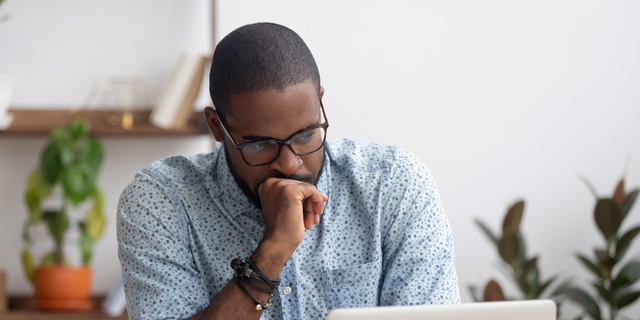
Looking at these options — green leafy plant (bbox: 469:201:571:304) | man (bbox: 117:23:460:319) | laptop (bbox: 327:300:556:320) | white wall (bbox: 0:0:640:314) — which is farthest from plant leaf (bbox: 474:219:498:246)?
laptop (bbox: 327:300:556:320)

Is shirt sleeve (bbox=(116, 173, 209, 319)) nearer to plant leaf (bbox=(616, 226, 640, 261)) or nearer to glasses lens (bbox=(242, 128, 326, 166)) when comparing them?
glasses lens (bbox=(242, 128, 326, 166))

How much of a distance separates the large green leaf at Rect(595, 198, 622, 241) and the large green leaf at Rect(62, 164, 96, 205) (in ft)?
5.84

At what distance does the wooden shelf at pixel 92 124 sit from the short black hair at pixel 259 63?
120 centimetres

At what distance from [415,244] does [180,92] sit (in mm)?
1422

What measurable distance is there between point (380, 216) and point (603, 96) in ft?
5.20

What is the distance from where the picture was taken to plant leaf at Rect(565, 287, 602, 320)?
2.20 metres

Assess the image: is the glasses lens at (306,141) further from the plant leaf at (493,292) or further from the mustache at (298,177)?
the plant leaf at (493,292)

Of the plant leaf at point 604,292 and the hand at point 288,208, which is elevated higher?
the hand at point 288,208

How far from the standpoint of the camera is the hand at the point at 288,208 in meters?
1.16

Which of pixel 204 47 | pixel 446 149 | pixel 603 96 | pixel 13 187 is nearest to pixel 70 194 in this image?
pixel 13 187

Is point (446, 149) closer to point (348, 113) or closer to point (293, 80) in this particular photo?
point (348, 113)

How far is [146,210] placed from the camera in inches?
48.8

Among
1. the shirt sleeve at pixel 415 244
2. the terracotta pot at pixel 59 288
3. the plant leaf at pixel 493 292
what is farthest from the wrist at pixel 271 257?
the terracotta pot at pixel 59 288

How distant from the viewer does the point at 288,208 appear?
1.16 metres
